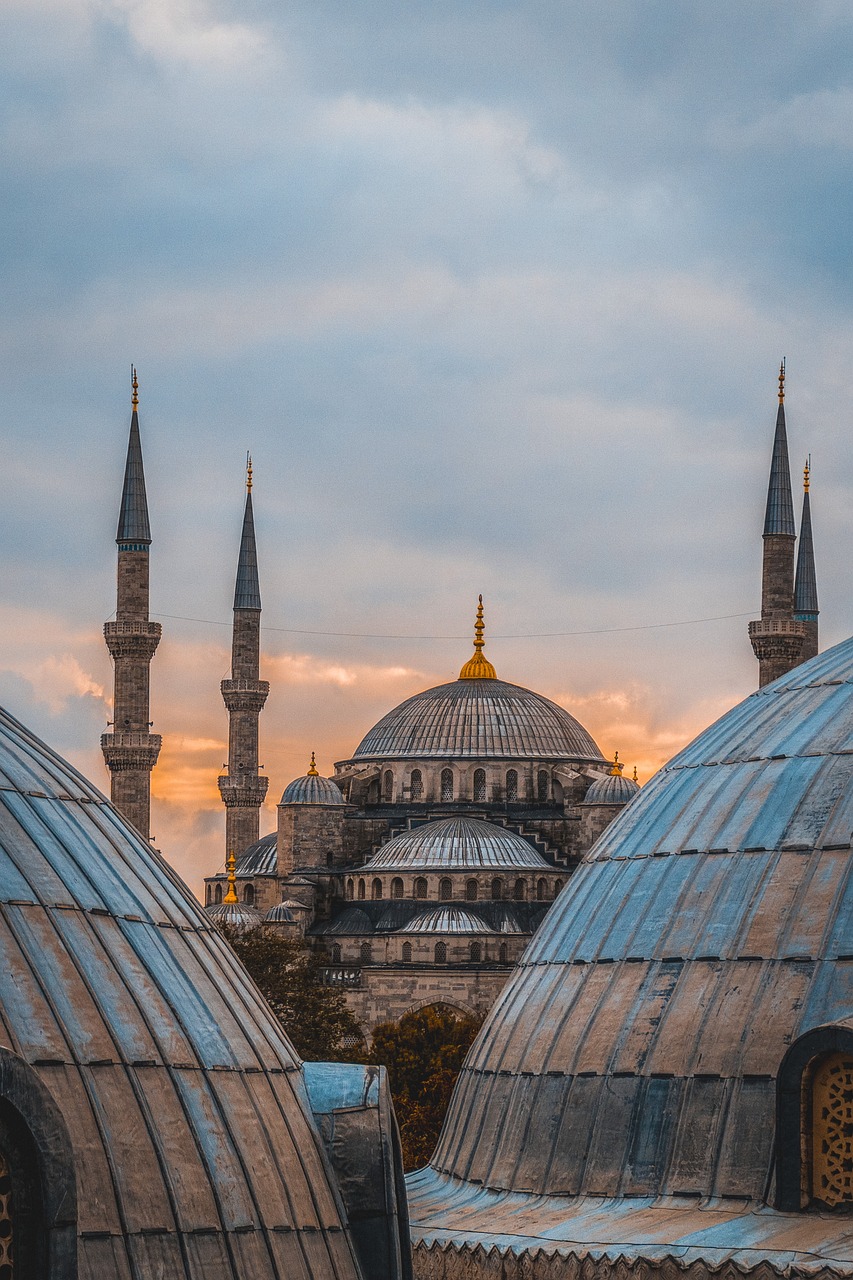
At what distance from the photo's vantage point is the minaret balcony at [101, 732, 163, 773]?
55.4 meters

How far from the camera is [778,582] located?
4938 centimetres

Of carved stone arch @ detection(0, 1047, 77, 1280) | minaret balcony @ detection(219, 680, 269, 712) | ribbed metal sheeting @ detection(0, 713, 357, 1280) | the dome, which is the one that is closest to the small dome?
the dome

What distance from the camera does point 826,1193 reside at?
11.4 meters

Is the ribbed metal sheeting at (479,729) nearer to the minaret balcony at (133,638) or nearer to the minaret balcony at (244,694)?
the minaret balcony at (244,694)

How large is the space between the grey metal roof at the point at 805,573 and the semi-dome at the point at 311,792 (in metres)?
23.6

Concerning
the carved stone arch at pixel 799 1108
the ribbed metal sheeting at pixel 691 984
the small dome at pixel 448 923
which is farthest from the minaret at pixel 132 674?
the carved stone arch at pixel 799 1108

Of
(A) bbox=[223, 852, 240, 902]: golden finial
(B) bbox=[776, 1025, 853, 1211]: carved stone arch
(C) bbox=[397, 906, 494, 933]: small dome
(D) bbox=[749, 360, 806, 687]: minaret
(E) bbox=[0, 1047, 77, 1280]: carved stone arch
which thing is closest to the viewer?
(E) bbox=[0, 1047, 77, 1280]: carved stone arch

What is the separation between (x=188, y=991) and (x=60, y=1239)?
5.80ft

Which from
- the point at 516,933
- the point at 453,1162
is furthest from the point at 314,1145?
the point at 516,933

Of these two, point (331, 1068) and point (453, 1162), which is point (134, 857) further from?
point (453, 1162)

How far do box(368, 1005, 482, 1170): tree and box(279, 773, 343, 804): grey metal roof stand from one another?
21.4 meters

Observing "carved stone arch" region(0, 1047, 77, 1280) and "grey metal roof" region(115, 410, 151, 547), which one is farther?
"grey metal roof" region(115, 410, 151, 547)

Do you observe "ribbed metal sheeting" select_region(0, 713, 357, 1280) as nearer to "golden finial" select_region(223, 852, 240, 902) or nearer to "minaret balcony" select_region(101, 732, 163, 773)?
"minaret balcony" select_region(101, 732, 163, 773)

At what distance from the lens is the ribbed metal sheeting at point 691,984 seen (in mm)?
12016
